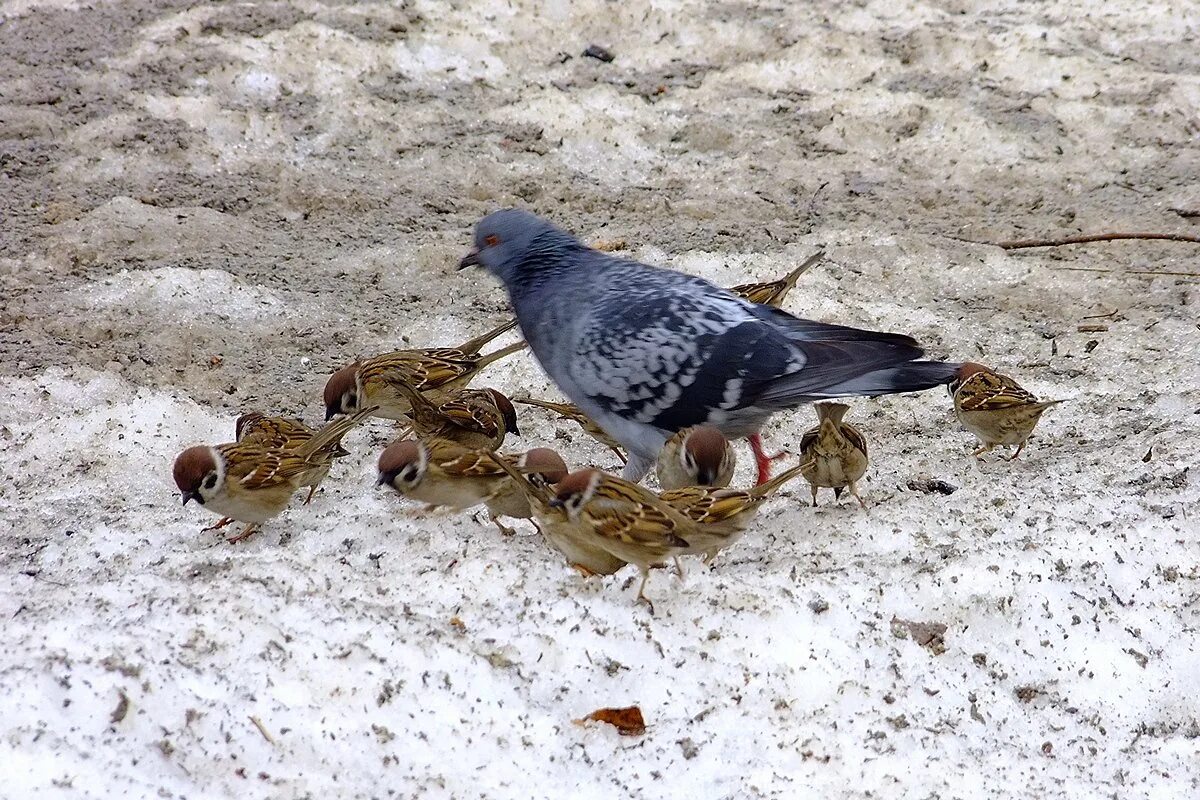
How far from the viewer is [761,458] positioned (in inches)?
218

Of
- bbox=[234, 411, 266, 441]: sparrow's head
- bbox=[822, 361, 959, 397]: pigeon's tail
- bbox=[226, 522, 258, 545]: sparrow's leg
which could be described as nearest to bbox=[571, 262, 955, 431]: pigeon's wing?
bbox=[822, 361, 959, 397]: pigeon's tail

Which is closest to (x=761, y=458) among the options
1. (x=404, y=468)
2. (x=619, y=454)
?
(x=619, y=454)

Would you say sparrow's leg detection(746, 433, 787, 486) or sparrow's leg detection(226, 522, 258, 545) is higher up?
sparrow's leg detection(226, 522, 258, 545)

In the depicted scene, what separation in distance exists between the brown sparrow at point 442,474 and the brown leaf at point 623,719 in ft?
3.90

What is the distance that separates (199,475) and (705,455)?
191cm

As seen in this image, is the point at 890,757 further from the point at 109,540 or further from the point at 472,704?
the point at 109,540

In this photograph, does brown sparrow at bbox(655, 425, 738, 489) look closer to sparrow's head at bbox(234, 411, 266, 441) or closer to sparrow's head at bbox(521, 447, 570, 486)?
sparrow's head at bbox(521, 447, 570, 486)

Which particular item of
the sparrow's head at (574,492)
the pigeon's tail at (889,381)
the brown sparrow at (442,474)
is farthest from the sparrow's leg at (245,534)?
the pigeon's tail at (889,381)

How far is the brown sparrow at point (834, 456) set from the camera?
4.74 m

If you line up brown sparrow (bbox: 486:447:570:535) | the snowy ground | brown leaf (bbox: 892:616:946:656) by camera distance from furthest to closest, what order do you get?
1. brown sparrow (bbox: 486:447:570:535)
2. brown leaf (bbox: 892:616:946:656)
3. the snowy ground

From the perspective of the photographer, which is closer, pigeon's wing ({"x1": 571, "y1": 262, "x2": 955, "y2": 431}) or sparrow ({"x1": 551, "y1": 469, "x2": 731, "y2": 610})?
sparrow ({"x1": 551, "y1": 469, "x2": 731, "y2": 610})

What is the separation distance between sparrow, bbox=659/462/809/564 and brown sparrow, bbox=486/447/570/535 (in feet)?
1.49

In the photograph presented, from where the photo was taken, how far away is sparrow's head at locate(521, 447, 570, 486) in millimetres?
4465

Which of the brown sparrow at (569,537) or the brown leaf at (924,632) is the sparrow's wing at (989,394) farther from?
the brown sparrow at (569,537)
